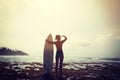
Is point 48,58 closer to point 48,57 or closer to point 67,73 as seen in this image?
point 48,57

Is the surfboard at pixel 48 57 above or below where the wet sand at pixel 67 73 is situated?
above

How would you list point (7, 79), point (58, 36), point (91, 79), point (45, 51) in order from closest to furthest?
1. point (58, 36)
2. point (7, 79)
3. point (91, 79)
4. point (45, 51)

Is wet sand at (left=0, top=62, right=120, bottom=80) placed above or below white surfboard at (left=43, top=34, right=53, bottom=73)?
below

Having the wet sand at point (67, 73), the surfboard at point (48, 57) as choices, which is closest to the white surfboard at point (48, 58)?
the surfboard at point (48, 57)

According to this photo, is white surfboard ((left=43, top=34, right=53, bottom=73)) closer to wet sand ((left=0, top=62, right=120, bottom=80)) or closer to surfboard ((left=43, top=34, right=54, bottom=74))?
surfboard ((left=43, top=34, right=54, bottom=74))

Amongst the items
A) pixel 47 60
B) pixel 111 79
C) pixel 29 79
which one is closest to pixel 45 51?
pixel 47 60

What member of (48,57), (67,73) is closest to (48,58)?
(48,57)

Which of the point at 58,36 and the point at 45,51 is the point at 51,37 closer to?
the point at 45,51

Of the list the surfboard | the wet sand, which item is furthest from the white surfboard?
the wet sand

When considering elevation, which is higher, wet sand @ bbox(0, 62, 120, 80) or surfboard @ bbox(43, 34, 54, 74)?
surfboard @ bbox(43, 34, 54, 74)

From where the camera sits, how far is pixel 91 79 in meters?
15.8

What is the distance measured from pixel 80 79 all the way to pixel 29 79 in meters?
3.23

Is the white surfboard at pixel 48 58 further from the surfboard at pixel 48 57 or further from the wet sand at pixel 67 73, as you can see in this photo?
the wet sand at pixel 67 73

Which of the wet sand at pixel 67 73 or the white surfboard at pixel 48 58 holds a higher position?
the white surfboard at pixel 48 58
